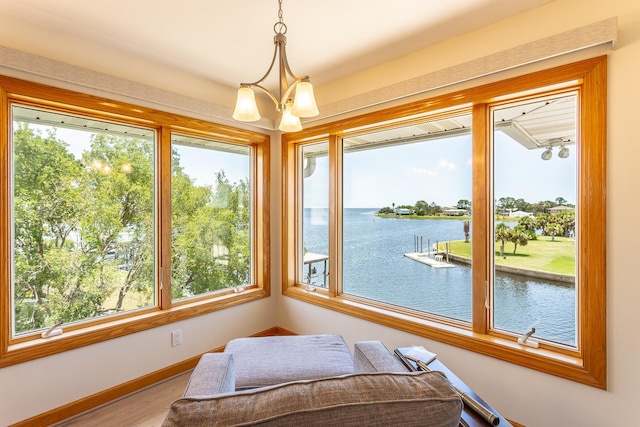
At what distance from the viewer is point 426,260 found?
7.44 feet

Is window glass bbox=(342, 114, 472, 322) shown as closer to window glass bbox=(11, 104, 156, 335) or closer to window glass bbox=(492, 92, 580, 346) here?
window glass bbox=(492, 92, 580, 346)

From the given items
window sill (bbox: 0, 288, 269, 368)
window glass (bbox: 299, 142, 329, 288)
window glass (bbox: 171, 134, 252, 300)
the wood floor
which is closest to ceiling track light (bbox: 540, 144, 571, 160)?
window glass (bbox: 299, 142, 329, 288)

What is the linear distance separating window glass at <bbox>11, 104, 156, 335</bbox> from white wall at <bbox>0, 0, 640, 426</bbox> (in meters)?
0.33

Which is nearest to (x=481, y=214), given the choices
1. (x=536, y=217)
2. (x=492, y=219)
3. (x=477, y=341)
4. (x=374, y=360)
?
(x=492, y=219)

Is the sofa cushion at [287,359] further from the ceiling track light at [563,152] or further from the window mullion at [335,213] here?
the ceiling track light at [563,152]

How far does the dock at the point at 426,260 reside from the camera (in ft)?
7.16

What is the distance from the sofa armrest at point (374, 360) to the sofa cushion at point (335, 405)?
23.8 inches

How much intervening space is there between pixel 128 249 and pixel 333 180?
181 centimetres

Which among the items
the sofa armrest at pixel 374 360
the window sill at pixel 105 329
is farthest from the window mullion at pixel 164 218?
the sofa armrest at pixel 374 360

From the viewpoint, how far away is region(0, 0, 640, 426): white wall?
1.40 meters

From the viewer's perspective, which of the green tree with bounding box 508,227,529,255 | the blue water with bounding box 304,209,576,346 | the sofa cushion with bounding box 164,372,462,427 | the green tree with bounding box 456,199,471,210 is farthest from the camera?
Answer: the green tree with bounding box 456,199,471,210

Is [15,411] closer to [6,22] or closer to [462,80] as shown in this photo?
[6,22]

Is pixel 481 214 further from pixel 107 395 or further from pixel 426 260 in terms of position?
pixel 107 395

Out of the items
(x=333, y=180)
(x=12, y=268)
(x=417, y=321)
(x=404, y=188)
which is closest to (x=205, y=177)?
(x=333, y=180)
